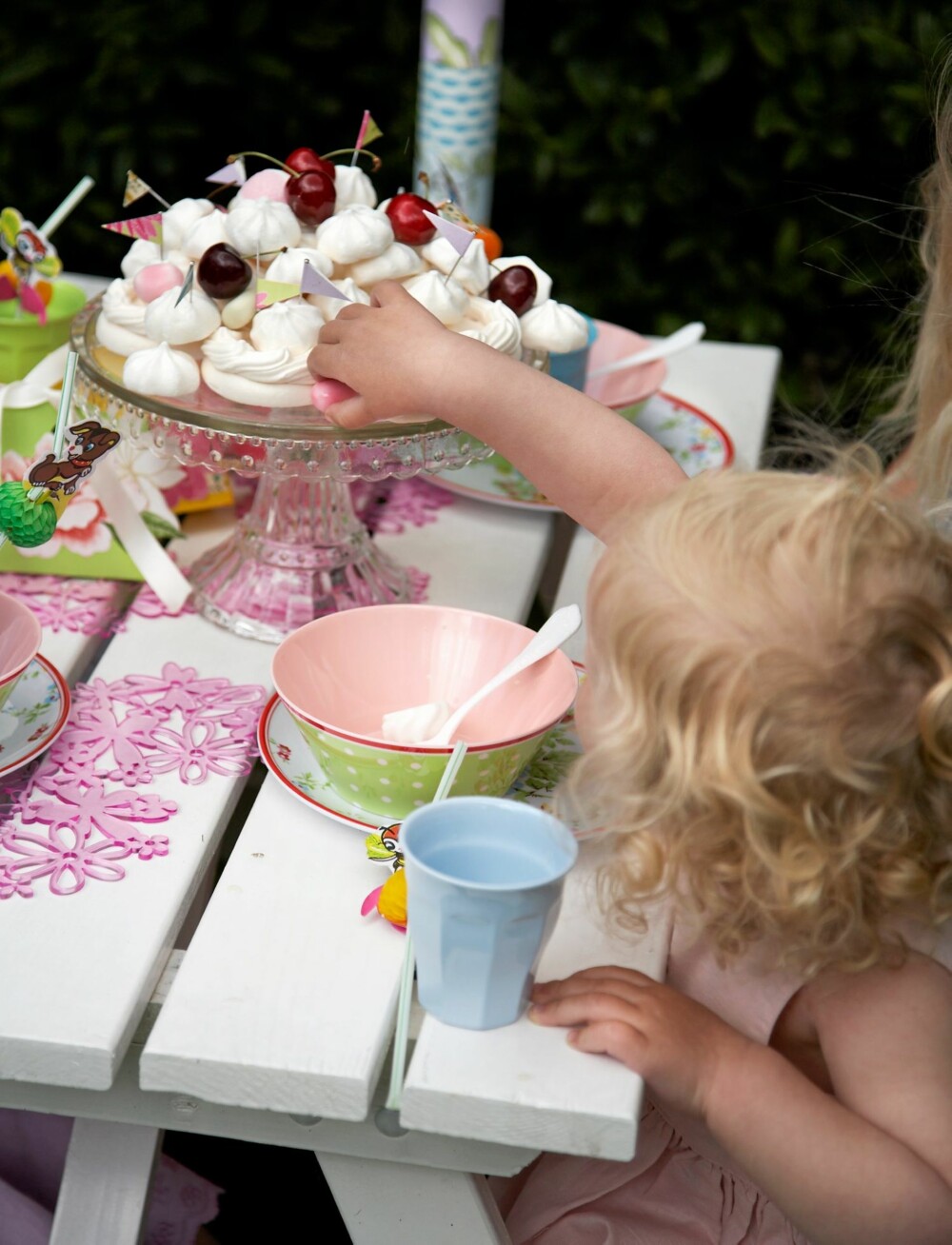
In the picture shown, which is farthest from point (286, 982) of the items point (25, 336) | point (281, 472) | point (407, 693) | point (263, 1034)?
point (25, 336)

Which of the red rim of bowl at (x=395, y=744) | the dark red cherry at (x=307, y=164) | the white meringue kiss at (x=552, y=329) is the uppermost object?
the dark red cherry at (x=307, y=164)

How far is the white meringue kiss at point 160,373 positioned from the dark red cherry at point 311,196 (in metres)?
0.16

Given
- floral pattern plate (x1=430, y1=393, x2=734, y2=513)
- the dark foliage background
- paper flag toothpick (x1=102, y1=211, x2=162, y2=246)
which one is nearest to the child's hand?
paper flag toothpick (x1=102, y1=211, x2=162, y2=246)

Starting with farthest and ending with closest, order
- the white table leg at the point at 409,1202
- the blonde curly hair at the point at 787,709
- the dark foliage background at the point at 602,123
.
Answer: the dark foliage background at the point at 602,123
the white table leg at the point at 409,1202
the blonde curly hair at the point at 787,709

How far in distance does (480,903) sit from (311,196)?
0.62m

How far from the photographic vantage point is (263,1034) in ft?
2.60

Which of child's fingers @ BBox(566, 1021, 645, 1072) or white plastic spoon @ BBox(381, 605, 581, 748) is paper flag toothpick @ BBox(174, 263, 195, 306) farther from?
child's fingers @ BBox(566, 1021, 645, 1072)

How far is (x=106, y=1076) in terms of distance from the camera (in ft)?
2.58

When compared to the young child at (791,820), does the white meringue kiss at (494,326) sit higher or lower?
higher

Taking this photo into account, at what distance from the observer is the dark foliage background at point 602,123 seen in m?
2.45

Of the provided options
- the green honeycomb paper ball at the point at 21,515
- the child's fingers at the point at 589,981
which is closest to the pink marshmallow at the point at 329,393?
the green honeycomb paper ball at the point at 21,515

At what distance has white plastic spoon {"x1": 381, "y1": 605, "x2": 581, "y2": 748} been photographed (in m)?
0.98

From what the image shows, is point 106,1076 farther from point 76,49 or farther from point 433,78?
point 76,49

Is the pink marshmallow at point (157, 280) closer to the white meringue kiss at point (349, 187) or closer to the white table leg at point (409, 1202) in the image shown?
the white meringue kiss at point (349, 187)
